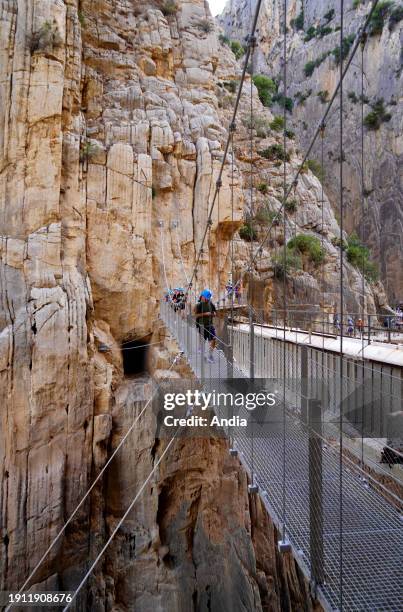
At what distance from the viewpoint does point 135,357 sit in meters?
7.89

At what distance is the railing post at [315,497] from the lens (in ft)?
4.56

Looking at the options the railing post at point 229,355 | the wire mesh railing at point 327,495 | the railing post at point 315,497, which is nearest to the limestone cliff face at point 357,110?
the railing post at point 229,355

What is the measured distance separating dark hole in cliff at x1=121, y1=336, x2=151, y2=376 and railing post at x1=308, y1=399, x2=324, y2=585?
6.01 m

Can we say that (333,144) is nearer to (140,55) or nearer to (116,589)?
(140,55)

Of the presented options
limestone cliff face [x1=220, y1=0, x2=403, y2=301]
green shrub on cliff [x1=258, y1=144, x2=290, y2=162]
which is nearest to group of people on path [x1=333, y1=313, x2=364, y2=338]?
green shrub on cliff [x1=258, y1=144, x2=290, y2=162]

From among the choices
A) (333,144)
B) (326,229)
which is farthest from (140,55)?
(333,144)

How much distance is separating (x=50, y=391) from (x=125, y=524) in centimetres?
245

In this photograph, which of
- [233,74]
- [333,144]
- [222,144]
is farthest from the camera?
[333,144]

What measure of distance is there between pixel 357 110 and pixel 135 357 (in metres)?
14.6

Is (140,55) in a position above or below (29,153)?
above

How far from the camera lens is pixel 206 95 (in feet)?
29.3

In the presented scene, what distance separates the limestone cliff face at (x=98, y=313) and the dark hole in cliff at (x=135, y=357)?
15.7 inches

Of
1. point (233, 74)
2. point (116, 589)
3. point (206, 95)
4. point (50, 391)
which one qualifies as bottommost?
point (116, 589)

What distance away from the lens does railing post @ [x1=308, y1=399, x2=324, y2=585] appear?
1390mm
